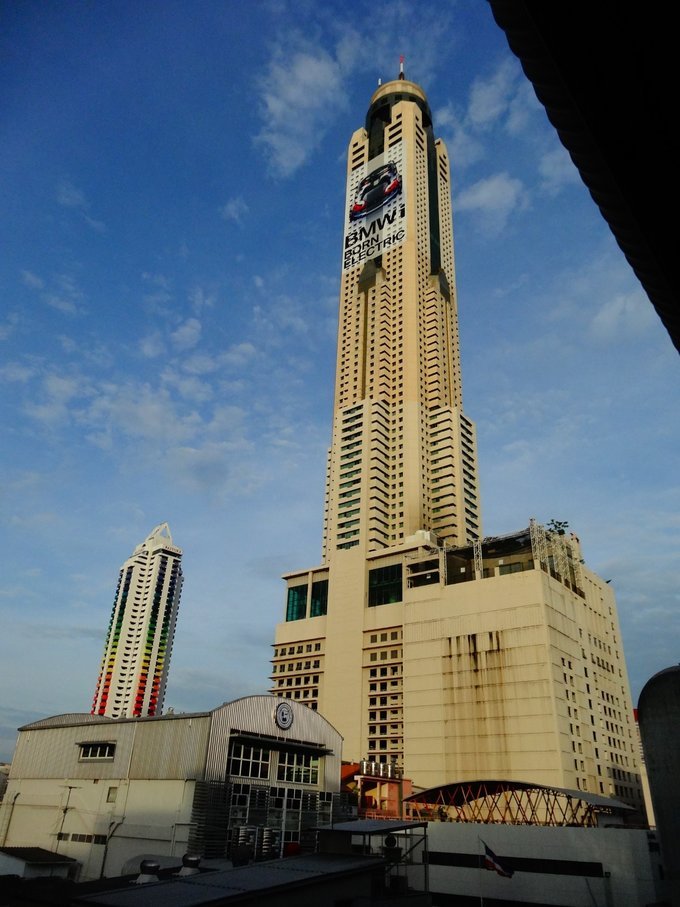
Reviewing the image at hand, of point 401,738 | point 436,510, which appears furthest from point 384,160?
point 401,738

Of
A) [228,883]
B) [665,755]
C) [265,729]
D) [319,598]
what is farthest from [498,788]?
[319,598]

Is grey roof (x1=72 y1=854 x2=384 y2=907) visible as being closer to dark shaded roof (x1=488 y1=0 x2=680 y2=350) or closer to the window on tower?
dark shaded roof (x1=488 y1=0 x2=680 y2=350)

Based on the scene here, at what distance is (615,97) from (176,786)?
61244mm

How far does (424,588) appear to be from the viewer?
123 m

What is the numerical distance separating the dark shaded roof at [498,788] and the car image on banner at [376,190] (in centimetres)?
15963

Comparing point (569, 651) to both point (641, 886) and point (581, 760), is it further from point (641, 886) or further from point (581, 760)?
point (641, 886)

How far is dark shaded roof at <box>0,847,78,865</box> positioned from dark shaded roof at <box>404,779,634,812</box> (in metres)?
36.7

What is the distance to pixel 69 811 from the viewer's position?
62.7 metres

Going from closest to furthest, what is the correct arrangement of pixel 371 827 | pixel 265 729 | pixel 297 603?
pixel 371 827, pixel 265 729, pixel 297 603

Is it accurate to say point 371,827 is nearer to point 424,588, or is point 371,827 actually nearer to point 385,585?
point 424,588

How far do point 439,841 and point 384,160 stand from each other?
182863 millimetres

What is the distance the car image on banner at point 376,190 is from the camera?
187 metres

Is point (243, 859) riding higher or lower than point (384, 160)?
lower

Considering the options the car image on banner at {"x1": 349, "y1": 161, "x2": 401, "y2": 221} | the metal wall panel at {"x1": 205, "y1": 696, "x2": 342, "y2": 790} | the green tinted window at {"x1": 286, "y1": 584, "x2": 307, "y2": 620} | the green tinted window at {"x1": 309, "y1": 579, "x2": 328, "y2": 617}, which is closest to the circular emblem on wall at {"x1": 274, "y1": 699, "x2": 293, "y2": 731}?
the metal wall panel at {"x1": 205, "y1": 696, "x2": 342, "y2": 790}
